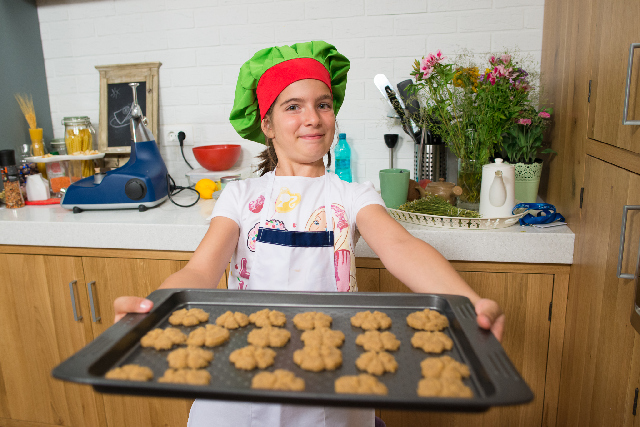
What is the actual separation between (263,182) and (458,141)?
78 cm

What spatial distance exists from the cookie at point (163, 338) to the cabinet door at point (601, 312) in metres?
0.94

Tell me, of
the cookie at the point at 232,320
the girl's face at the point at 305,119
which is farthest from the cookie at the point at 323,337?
the girl's face at the point at 305,119

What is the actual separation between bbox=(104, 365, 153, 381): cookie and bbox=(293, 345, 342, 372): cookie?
0.24 meters

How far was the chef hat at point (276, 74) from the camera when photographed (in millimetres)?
1269

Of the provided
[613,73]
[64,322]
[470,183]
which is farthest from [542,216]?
[64,322]

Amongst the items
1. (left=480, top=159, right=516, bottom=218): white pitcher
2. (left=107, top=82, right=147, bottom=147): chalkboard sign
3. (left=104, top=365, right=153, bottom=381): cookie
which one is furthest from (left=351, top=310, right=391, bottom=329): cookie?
(left=107, top=82, right=147, bottom=147): chalkboard sign

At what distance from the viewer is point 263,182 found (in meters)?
1.38

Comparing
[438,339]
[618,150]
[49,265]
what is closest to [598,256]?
[618,150]

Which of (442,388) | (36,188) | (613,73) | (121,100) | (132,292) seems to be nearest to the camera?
(442,388)

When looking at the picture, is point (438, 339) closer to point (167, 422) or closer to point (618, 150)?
point (618, 150)

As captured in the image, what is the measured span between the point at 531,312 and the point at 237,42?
166 cm

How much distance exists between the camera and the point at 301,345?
886mm

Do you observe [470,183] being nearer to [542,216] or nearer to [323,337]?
[542,216]

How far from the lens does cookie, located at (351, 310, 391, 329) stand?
2.98 ft
